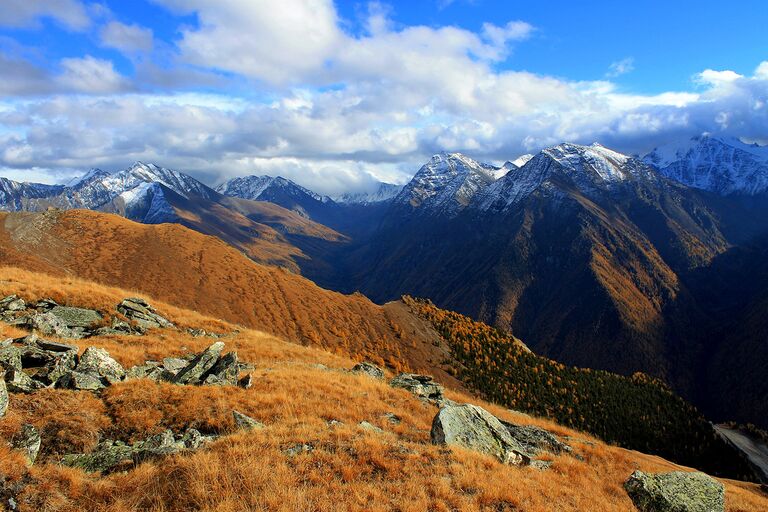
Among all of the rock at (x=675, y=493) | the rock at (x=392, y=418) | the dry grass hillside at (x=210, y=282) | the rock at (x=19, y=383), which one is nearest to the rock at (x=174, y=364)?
the rock at (x=19, y=383)

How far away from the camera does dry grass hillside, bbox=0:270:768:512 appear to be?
34.0 ft

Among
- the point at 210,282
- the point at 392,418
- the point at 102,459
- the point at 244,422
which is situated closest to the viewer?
the point at 102,459

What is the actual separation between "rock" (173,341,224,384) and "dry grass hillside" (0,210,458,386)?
252ft

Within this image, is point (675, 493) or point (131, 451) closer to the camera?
point (131, 451)

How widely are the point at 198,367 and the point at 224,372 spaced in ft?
6.00

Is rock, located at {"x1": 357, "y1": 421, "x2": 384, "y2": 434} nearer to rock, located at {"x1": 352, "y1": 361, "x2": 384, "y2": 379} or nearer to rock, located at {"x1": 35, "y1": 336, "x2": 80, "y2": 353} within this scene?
rock, located at {"x1": 352, "y1": 361, "x2": 384, "y2": 379}

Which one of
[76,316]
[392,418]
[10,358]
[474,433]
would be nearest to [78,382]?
[10,358]

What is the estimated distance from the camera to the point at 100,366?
19.1 m

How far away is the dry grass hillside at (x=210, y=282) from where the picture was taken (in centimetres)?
10806

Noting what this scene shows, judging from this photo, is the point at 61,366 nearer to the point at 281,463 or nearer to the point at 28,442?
the point at 28,442

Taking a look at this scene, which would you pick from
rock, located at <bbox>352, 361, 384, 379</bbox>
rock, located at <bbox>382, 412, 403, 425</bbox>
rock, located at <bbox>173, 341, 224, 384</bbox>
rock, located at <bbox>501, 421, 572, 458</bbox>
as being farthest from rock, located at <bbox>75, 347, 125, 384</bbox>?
rock, located at <bbox>501, 421, 572, 458</bbox>

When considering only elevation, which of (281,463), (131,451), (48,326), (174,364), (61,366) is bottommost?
(48,326)

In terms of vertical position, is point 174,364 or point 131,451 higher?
point 131,451

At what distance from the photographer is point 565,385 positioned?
11794 centimetres
